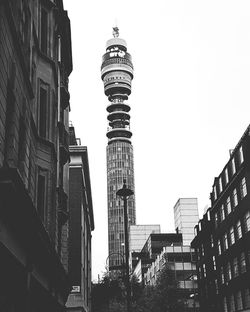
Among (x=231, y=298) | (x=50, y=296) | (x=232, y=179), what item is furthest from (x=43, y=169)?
(x=231, y=298)

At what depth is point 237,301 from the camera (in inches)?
2456

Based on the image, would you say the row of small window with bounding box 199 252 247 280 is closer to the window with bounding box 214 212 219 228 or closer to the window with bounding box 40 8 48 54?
the window with bounding box 214 212 219 228

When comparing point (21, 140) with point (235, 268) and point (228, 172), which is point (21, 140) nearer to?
point (228, 172)

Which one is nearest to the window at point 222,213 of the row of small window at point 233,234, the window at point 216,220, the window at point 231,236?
the window at point 216,220

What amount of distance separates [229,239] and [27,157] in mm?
52485

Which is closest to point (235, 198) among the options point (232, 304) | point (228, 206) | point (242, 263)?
point (228, 206)

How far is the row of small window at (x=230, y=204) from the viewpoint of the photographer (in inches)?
2327

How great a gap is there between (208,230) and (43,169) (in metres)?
62.2

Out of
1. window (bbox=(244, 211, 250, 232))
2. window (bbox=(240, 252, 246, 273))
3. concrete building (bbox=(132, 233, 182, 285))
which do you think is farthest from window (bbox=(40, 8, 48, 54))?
concrete building (bbox=(132, 233, 182, 285))

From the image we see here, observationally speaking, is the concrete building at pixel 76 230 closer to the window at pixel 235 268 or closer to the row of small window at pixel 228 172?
the row of small window at pixel 228 172

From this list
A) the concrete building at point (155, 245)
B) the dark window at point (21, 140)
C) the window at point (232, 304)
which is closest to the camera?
the dark window at point (21, 140)

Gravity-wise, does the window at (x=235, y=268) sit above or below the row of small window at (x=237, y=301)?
above

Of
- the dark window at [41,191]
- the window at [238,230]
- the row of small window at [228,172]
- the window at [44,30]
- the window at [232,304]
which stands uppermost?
the row of small window at [228,172]

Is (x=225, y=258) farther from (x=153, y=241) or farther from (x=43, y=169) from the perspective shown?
(x=153, y=241)
